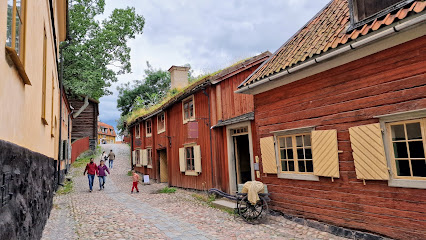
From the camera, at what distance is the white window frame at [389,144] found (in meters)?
4.90

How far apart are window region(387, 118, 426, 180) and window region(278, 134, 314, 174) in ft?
6.64

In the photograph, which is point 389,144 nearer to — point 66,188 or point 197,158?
point 197,158

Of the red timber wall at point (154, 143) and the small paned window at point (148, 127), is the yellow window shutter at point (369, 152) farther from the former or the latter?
the small paned window at point (148, 127)

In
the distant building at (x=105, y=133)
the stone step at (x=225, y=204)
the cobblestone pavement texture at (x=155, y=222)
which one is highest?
the distant building at (x=105, y=133)

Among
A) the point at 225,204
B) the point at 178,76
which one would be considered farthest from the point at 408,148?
the point at 178,76

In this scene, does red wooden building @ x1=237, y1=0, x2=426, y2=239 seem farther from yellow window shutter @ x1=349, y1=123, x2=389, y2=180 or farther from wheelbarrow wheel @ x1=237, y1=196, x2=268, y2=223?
wheelbarrow wheel @ x1=237, y1=196, x2=268, y2=223

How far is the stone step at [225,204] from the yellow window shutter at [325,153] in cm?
349

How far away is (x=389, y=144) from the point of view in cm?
537

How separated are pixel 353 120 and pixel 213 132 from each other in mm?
6436

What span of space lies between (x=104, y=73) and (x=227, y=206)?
23.1m

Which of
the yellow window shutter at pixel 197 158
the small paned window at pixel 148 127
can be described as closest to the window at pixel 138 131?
the small paned window at pixel 148 127

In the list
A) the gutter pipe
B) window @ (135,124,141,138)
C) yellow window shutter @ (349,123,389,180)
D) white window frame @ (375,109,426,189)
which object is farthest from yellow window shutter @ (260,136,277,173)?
window @ (135,124,141,138)

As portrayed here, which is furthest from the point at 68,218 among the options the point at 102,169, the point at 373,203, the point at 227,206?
the point at 373,203

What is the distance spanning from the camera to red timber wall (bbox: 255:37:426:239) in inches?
197
